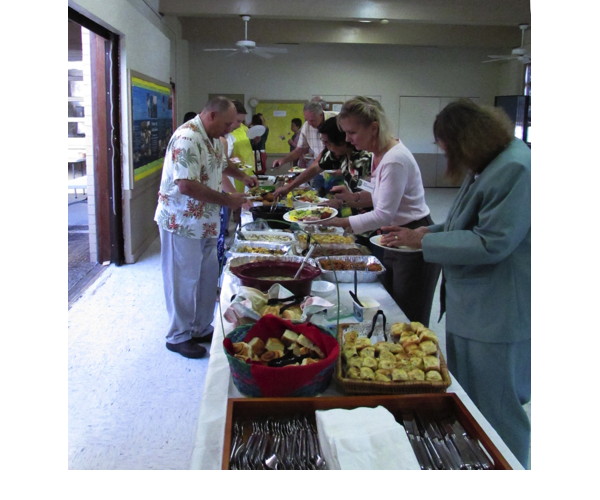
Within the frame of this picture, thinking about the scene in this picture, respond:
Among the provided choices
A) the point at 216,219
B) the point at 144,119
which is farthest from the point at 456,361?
the point at 144,119

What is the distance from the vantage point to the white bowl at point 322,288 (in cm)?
Result: 192

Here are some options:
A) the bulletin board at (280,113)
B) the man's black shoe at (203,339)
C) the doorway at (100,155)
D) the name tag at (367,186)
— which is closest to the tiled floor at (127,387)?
the man's black shoe at (203,339)

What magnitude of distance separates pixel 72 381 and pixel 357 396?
1.92m

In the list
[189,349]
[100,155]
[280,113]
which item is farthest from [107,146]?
[280,113]

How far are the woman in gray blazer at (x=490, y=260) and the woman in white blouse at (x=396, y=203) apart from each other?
56cm

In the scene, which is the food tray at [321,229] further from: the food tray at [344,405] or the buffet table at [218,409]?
the food tray at [344,405]

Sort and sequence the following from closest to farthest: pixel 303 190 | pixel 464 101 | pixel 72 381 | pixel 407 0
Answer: pixel 464 101 < pixel 72 381 < pixel 303 190 < pixel 407 0

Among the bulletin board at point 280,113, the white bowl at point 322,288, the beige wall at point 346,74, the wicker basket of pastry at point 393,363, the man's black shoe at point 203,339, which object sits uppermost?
the beige wall at point 346,74

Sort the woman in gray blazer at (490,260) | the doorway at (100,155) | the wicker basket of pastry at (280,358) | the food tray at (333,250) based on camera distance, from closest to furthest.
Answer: the wicker basket of pastry at (280,358), the woman in gray blazer at (490,260), the food tray at (333,250), the doorway at (100,155)

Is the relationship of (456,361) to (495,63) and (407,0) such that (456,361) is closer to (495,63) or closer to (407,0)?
(407,0)

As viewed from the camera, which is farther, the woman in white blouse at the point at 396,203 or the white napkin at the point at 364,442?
the woman in white blouse at the point at 396,203

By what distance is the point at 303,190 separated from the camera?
429 cm

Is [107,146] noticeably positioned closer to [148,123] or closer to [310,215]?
[148,123]

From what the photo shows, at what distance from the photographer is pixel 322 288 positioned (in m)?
1.95
